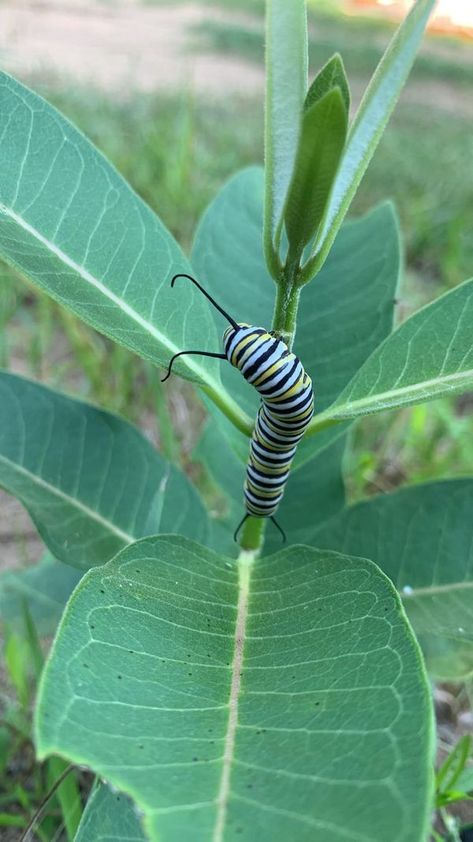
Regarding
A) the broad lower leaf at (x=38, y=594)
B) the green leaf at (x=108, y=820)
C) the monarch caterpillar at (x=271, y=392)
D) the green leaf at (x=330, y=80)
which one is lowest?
the broad lower leaf at (x=38, y=594)

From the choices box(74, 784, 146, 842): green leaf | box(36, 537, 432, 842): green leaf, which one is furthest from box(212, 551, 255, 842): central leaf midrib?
box(74, 784, 146, 842): green leaf

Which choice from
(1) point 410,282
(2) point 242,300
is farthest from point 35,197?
(1) point 410,282

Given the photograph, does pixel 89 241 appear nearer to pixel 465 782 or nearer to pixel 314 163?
pixel 314 163

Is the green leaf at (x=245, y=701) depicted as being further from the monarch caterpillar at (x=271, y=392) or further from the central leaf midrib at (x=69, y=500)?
the central leaf midrib at (x=69, y=500)

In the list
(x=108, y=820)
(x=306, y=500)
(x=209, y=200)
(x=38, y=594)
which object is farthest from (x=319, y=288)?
(x=209, y=200)

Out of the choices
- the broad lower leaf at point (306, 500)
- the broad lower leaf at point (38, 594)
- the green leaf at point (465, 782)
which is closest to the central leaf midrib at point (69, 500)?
the broad lower leaf at point (306, 500)

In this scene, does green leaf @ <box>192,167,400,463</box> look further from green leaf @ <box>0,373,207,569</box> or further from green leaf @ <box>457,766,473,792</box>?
Answer: green leaf @ <box>457,766,473,792</box>

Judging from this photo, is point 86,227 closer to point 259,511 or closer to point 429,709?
point 259,511
